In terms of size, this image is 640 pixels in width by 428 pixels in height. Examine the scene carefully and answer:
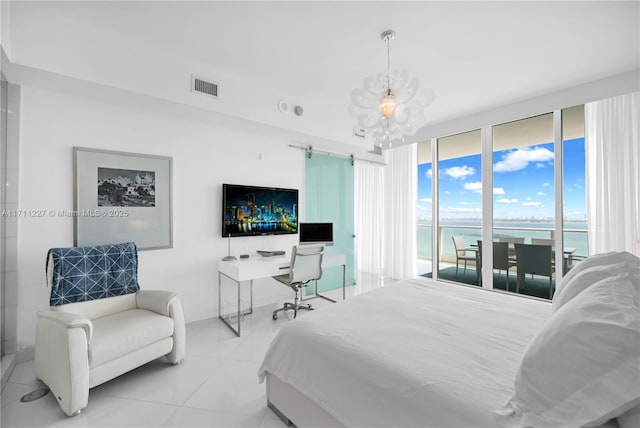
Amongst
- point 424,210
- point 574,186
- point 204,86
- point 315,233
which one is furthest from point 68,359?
point 574,186

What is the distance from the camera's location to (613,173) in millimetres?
3264

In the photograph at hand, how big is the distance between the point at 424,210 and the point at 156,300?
4484mm

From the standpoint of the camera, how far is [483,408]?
3.22ft

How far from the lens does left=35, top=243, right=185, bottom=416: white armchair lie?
1807 mm

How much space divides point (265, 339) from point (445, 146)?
13.8 feet

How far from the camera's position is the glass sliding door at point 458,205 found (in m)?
4.65

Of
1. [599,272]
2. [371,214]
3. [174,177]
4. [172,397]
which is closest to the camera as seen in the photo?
[599,272]

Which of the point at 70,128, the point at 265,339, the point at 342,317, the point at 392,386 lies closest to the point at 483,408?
the point at 392,386

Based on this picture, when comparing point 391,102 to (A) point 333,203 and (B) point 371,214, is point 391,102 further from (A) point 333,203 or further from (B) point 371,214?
(B) point 371,214

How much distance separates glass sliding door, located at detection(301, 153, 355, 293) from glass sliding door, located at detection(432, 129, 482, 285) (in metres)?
1.53

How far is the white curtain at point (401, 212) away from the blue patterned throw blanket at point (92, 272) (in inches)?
167

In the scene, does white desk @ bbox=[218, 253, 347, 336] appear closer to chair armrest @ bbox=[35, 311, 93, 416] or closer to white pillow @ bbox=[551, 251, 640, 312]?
chair armrest @ bbox=[35, 311, 93, 416]

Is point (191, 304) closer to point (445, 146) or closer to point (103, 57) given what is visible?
point (103, 57)

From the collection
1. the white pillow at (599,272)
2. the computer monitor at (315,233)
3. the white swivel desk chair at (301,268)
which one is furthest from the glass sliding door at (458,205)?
the white pillow at (599,272)
